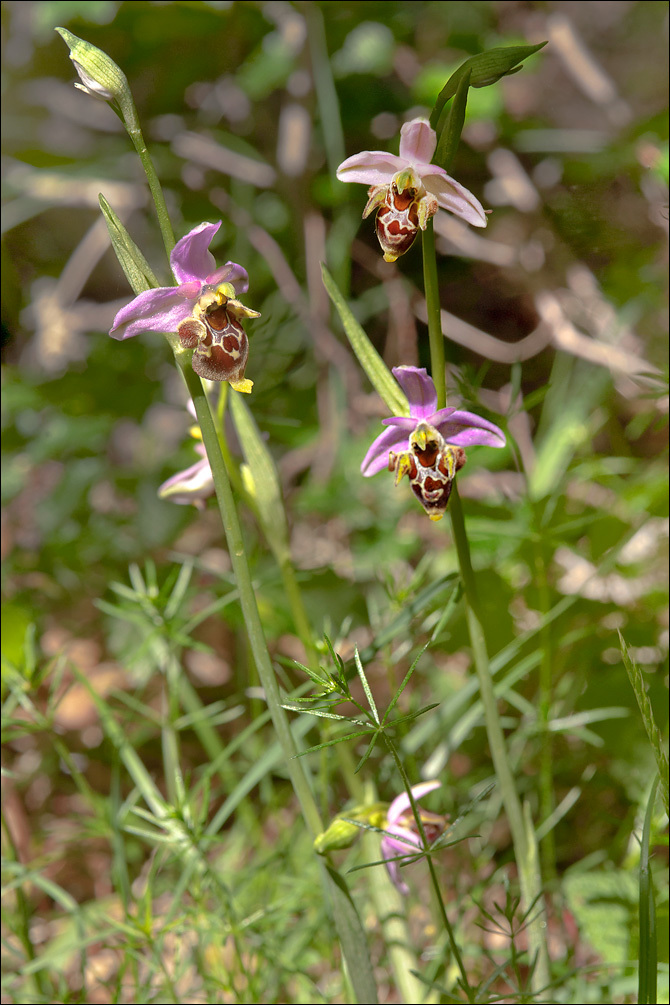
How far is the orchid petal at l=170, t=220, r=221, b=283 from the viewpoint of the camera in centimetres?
88

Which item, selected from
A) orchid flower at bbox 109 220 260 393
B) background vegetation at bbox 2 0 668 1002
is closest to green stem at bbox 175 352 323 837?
orchid flower at bbox 109 220 260 393

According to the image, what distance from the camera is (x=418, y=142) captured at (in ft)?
3.05

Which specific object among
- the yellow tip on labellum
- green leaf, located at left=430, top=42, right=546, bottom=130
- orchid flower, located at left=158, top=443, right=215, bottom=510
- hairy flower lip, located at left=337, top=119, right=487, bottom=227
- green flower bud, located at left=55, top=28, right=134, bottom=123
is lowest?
orchid flower, located at left=158, top=443, right=215, bottom=510

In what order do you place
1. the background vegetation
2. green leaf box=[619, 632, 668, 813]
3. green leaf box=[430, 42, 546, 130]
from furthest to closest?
the background vegetation < green leaf box=[430, 42, 546, 130] < green leaf box=[619, 632, 668, 813]

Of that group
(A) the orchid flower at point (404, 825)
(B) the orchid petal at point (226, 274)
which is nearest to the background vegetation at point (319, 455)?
(A) the orchid flower at point (404, 825)

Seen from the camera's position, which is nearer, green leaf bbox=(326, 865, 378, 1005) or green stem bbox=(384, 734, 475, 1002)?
green stem bbox=(384, 734, 475, 1002)

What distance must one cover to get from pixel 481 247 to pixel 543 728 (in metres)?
2.00

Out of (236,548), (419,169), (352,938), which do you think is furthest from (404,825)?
(419,169)

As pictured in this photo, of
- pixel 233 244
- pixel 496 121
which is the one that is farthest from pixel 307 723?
pixel 496 121

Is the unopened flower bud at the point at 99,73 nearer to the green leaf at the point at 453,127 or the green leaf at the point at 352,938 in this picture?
the green leaf at the point at 453,127

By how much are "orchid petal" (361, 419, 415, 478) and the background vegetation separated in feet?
0.97

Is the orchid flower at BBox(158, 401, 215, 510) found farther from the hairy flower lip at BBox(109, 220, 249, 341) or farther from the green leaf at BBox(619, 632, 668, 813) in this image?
the green leaf at BBox(619, 632, 668, 813)

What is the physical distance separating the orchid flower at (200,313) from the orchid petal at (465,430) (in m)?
0.26

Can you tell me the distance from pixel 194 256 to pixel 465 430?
40 cm
